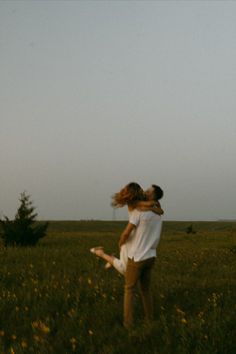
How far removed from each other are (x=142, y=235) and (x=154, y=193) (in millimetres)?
723

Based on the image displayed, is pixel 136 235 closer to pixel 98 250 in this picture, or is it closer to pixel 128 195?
pixel 128 195

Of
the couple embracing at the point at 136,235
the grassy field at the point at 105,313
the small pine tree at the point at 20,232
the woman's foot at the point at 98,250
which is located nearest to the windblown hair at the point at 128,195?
the couple embracing at the point at 136,235

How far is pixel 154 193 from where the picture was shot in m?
8.11

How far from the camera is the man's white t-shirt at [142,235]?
781 cm

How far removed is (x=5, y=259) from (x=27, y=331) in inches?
338

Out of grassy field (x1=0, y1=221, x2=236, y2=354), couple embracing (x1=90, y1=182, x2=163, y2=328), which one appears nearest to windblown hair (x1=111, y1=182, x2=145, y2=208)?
couple embracing (x1=90, y1=182, x2=163, y2=328)

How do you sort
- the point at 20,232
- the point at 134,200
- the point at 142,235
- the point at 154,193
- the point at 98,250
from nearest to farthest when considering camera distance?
the point at 142,235 < the point at 134,200 < the point at 154,193 < the point at 98,250 < the point at 20,232

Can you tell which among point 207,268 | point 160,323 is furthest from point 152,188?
point 207,268

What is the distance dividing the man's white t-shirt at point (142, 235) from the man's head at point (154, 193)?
31 centimetres

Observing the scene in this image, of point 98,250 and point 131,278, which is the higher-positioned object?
point 98,250

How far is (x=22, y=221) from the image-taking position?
2405cm

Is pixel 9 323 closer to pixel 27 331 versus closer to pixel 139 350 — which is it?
pixel 27 331

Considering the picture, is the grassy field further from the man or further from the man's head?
the man's head

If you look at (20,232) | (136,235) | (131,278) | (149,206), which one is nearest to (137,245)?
(136,235)
